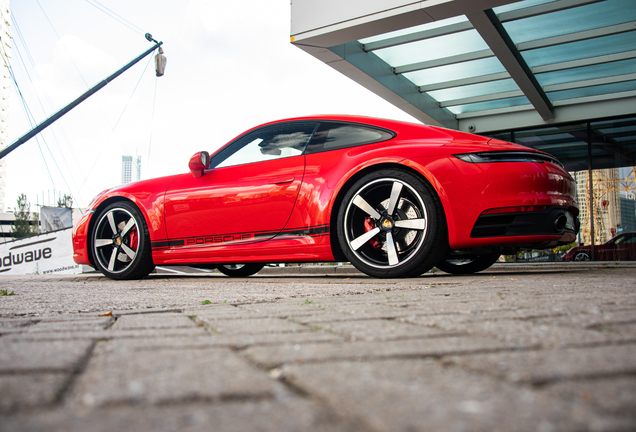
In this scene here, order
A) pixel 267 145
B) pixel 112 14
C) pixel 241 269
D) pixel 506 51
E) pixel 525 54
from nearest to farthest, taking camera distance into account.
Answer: pixel 267 145, pixel 241 269, pixel 506 51, pixel 525 54, pixel 112 14

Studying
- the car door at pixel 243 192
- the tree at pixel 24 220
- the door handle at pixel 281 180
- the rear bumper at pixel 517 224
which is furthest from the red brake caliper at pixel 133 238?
the tree at pixel 24 220

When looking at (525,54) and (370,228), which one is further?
(525,54)

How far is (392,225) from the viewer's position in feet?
12.4

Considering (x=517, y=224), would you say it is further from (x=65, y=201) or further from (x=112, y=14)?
(x=65, y=201)

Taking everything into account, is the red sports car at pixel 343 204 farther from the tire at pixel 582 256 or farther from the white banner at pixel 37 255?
the white banner at pixel 37 255

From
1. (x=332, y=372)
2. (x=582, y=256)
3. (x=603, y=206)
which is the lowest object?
(x=582, y=256)

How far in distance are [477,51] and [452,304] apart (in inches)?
345

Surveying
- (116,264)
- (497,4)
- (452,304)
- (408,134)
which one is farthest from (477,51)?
(452,304)

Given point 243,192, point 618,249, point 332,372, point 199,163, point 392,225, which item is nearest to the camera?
point 332,372

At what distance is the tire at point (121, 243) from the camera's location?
5.11 metres

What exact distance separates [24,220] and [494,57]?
6724cm

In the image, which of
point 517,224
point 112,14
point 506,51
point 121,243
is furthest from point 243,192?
point 112,14

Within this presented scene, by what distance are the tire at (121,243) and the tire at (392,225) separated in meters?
2.35

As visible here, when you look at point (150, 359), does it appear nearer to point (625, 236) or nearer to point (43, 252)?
point (625, 236)
